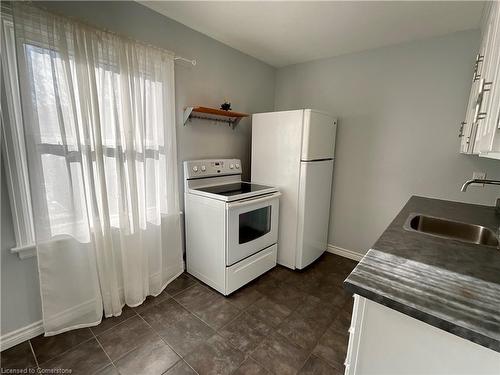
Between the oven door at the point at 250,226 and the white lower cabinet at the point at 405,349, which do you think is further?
the oven door at the point at 250,226

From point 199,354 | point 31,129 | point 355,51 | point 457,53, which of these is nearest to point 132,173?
point 31,129

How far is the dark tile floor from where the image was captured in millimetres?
1419

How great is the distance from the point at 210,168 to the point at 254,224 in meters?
0.75

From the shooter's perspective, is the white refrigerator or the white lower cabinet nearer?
the white lower cabinet

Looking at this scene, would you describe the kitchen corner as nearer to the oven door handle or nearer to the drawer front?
the oven door handle

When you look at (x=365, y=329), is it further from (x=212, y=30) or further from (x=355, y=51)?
(x=355, y=51)

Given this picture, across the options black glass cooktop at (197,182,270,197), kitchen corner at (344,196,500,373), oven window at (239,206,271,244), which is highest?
black glass cooktop at (197,182,270,197)

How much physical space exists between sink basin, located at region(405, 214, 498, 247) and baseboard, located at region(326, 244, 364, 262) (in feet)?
4.22

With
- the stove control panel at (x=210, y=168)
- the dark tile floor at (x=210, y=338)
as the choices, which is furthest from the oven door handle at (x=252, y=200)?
the dark tile floor at (x=210, y=338)

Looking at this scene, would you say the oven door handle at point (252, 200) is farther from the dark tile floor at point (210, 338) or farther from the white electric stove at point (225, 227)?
the dark tile floor at point (210, 338)

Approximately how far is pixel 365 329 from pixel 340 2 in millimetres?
2075

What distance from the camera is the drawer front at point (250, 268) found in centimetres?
205

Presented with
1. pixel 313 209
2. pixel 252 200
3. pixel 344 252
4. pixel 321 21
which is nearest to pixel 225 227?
pixel 252 200

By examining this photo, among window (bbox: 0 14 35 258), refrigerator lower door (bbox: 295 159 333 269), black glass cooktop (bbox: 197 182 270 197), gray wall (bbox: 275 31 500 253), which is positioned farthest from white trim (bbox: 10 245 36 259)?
gray wall (bbox: 275 31 500 253)
